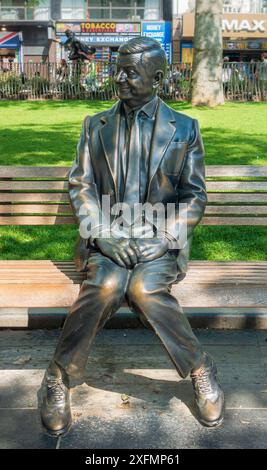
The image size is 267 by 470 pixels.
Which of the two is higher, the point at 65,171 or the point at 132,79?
the point at 132,79

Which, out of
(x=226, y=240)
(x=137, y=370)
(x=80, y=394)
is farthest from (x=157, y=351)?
(x=226, y=240)

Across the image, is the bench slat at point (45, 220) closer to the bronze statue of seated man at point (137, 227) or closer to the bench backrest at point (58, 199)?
the bench backrest at point (58, 199)

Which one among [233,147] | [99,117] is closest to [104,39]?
[233,147]

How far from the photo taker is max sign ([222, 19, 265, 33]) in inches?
1444

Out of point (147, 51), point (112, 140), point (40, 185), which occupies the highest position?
point (147, 51)

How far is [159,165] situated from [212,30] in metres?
15.1

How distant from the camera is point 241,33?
36844 mm

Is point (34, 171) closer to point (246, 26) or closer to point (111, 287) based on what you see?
point (111, 287)

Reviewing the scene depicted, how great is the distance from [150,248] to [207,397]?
81 cm

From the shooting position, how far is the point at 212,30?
58.6 ft

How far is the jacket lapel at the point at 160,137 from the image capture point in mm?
3701

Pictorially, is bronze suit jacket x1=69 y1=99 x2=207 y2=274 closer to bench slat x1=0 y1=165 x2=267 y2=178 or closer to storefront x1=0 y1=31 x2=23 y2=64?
bench slat x1=0 y1=165 x2=267 y2=178

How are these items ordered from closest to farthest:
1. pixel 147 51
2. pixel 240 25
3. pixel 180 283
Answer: pixel 147 51, pixel 180 283, pixel 240 25
